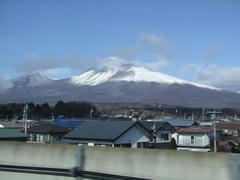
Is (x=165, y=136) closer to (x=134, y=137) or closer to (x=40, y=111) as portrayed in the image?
(x=134, y=137)

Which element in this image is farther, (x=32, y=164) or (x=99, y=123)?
(x=99, y=123)

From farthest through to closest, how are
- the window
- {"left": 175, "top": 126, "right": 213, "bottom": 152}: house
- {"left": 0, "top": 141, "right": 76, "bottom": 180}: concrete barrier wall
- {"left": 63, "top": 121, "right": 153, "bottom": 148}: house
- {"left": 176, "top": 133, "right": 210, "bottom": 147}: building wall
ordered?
{"left": 176, "top": 133, "right": 210, "bottom": 147}: building wall, {"left": 175, "top": 126, "right": 213, "bottom": 152}: house, the window, {"left": 63, "top": 121, "right": 153, "bottom": 148}: house, {"left": 0, "top": 141, "right": 76, "bottom": 180}: concrete barrier wall

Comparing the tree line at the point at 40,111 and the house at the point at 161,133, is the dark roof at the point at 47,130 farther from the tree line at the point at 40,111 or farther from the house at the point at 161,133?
the tree line at the point at 40,111

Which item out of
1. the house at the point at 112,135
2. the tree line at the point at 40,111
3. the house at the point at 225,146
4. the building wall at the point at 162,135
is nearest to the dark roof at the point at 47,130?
the house at the point at 112,135

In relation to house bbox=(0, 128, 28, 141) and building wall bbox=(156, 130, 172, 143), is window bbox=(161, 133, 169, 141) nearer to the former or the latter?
building wall bbox=(156, 130, 172, 143)

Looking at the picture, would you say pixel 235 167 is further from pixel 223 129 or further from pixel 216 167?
pixel 223 129

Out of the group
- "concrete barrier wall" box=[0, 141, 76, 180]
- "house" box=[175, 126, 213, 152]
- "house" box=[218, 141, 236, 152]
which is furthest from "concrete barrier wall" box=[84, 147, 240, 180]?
"house" box=[175, 126, 213, 152]

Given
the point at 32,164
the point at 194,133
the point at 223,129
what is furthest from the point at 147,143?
the point at 223,129

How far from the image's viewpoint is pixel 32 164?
611 centimetres

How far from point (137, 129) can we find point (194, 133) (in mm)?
14108

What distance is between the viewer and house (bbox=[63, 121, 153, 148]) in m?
28.7

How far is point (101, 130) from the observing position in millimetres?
29984

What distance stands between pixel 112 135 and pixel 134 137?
10.2 ft

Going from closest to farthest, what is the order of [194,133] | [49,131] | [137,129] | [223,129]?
[137,129]
[49,131]
[194,133]
[223,129]
